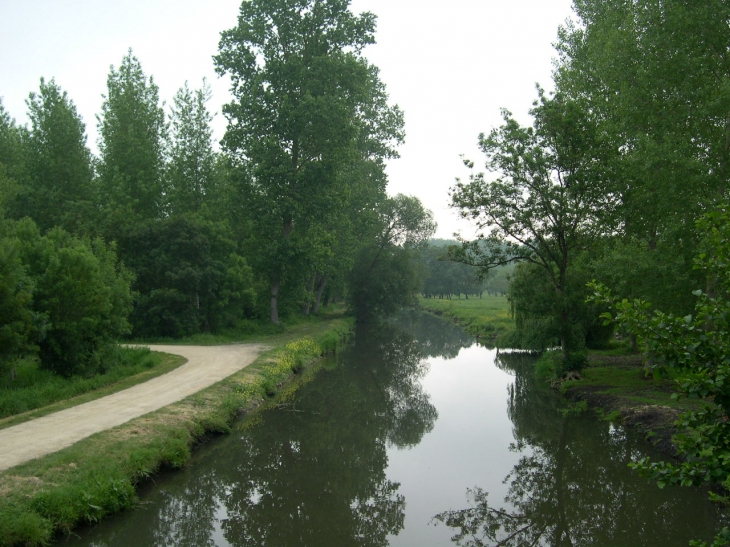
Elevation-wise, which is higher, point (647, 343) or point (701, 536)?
point (647, 343)

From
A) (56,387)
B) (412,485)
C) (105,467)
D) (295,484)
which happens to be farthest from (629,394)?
(56,387)

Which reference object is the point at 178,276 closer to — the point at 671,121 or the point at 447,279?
the point at 671,121

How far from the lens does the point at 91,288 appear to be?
65.3ft

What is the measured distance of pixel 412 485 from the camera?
14.2 m

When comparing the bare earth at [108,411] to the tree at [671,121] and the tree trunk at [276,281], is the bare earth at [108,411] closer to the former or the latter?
the tree trunk at [276,281]

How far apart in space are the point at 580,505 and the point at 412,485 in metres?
3.94

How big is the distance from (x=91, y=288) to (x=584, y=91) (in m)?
21.8

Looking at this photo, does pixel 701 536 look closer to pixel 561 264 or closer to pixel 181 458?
pixel 181 458

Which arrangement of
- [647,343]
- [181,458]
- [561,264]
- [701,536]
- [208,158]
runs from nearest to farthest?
[647,343] < [701,536] < [181,458] < [561,264] < [208,158]

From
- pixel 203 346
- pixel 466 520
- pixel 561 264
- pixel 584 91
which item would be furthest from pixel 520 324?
pixel 466 520

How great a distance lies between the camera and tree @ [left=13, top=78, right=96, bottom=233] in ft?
131

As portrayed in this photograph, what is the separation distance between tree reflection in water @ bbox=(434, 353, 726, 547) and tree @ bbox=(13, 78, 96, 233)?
113 feet

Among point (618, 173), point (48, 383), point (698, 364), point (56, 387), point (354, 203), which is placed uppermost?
point (354, 203)

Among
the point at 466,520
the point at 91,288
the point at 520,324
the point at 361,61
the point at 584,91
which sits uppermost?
the point at 361,61
